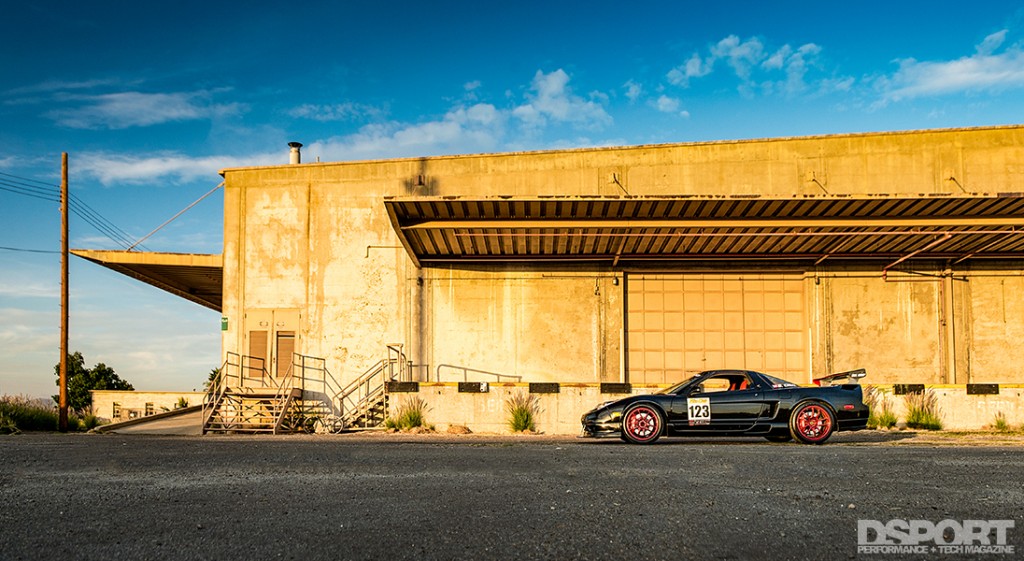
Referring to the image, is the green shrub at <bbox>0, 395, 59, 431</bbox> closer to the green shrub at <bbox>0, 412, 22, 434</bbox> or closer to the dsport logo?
the green shrub at <bbox>0, 412, 22, 434</bbox>

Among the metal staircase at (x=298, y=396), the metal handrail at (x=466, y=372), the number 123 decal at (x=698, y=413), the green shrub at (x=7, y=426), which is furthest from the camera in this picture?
the metal handrail at (x=466, y=372)

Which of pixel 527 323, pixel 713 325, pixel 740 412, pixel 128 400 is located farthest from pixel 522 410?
pixel 128 400

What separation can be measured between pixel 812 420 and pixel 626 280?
34.5 feet

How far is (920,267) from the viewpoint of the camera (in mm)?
24062

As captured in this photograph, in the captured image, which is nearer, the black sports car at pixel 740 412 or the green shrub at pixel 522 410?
the black sports car at pixel 740 412

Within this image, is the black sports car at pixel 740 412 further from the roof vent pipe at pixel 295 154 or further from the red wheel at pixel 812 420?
the roof vent pipe at pixel 295 154

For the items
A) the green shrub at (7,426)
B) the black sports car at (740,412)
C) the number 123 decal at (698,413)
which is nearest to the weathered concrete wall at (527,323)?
the black sports car at (740,412)

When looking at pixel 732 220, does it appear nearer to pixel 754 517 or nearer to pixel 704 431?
pixel 704 431

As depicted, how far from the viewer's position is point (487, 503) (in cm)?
720

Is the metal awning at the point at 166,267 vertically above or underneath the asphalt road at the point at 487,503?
above

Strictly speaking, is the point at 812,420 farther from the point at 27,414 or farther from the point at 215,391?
the point at 27,414

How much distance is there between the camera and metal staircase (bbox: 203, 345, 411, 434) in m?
23.4

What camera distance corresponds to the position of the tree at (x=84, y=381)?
122 ft

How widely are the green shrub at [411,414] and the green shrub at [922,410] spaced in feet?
38.2
